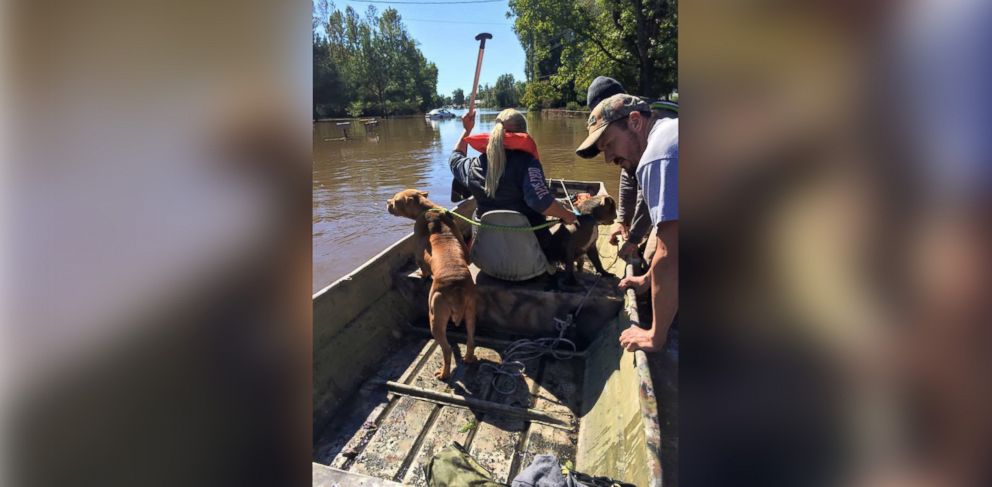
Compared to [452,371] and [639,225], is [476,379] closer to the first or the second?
[452,371]

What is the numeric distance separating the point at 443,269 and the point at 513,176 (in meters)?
1.16

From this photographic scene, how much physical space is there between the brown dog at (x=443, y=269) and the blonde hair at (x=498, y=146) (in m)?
0.56

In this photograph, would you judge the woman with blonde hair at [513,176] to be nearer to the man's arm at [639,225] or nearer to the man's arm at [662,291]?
the man's arm at [639,225]

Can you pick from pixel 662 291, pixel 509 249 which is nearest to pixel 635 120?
pixel 662 291

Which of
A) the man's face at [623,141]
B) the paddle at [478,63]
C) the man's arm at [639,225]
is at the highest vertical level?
the paddle at [478,63]

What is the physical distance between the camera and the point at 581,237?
15.5 feet

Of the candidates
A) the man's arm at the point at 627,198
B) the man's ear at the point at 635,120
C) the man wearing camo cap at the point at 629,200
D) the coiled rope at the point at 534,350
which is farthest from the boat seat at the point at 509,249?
the man's ear at the point at 635,120

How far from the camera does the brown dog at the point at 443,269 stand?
3.87 m
